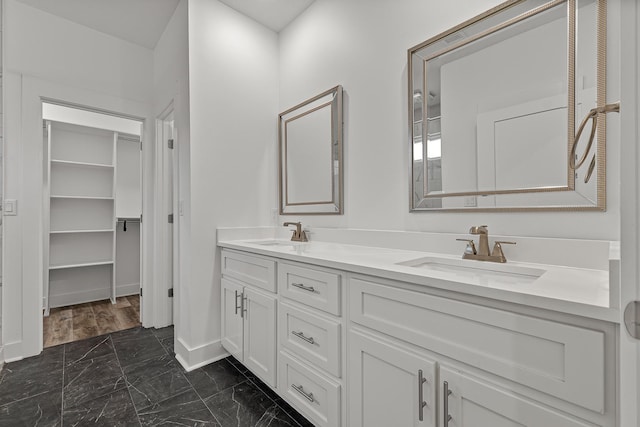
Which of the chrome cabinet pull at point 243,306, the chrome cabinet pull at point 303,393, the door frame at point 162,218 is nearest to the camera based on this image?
the chrome cabinet pull at point 303,393

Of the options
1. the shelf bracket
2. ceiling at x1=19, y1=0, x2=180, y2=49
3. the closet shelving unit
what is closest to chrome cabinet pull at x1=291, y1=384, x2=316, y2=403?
the shelf bracket

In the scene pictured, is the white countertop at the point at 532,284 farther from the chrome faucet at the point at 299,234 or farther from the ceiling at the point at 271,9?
the ceiling at the point at 271,9

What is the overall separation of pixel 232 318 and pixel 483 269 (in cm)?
152

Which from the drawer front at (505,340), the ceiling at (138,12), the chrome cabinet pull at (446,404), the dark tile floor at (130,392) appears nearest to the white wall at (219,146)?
the ceiling at (138,12)

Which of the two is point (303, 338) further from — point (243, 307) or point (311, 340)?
point (243, 307)

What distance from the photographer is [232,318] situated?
195 centimetres

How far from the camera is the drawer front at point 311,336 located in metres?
1.22

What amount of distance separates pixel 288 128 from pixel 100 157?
256cm

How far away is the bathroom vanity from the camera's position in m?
0.67

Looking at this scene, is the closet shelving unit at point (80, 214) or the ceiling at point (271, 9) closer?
the ceiling at point (271, 9)

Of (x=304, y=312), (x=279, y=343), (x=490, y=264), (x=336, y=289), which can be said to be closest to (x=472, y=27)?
(x=490, y=264)

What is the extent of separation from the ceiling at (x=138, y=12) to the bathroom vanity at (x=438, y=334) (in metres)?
1.86

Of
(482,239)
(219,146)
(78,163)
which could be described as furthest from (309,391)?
(78,163)

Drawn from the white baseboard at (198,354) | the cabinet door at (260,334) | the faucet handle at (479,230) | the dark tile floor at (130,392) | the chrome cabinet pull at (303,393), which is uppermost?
the faucet handle at (479,230)
